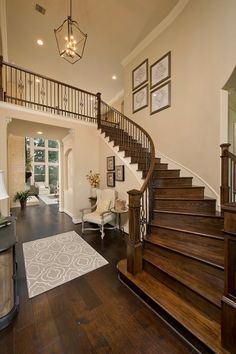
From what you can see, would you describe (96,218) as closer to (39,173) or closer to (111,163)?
(111,163)

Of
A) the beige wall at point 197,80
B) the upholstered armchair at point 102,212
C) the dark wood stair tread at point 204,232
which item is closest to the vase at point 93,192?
the upholstered armchair at point 102,212

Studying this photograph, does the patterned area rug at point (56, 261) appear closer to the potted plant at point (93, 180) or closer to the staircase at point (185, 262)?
the staircase at point (185, 262)

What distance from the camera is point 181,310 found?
66.4 inches

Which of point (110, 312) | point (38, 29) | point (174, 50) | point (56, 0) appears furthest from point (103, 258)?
point (38, 29)

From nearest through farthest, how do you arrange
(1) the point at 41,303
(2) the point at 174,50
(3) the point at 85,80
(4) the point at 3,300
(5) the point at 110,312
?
(4) the point at 3,300 → (5) the point at 110,312 → (1) the point at 41,303 → (2) the point at 174,50 → (3) the point at 85,80

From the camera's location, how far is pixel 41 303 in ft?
6.49

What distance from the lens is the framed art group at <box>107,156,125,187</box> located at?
4.23 m

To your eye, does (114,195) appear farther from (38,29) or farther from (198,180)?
(38,29)

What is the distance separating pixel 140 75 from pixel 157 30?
1132 mm

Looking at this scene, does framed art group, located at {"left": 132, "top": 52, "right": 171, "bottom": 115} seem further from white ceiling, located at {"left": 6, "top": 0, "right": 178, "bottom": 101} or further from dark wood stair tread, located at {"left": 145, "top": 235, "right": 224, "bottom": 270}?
dark wood stair tread, located at {"left": 145, "top": 235, "right": 224, "bottom": 270}

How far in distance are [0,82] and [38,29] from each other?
215 centimetres

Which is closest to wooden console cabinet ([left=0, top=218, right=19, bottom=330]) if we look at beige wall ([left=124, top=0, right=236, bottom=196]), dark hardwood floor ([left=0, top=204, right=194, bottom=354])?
dark hardwood floor ([left=0, top=204, right=194, bottom=354])

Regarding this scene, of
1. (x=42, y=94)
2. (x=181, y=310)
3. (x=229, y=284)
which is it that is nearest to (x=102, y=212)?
(x=181, y=310)

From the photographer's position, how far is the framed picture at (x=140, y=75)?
16.4 feet
